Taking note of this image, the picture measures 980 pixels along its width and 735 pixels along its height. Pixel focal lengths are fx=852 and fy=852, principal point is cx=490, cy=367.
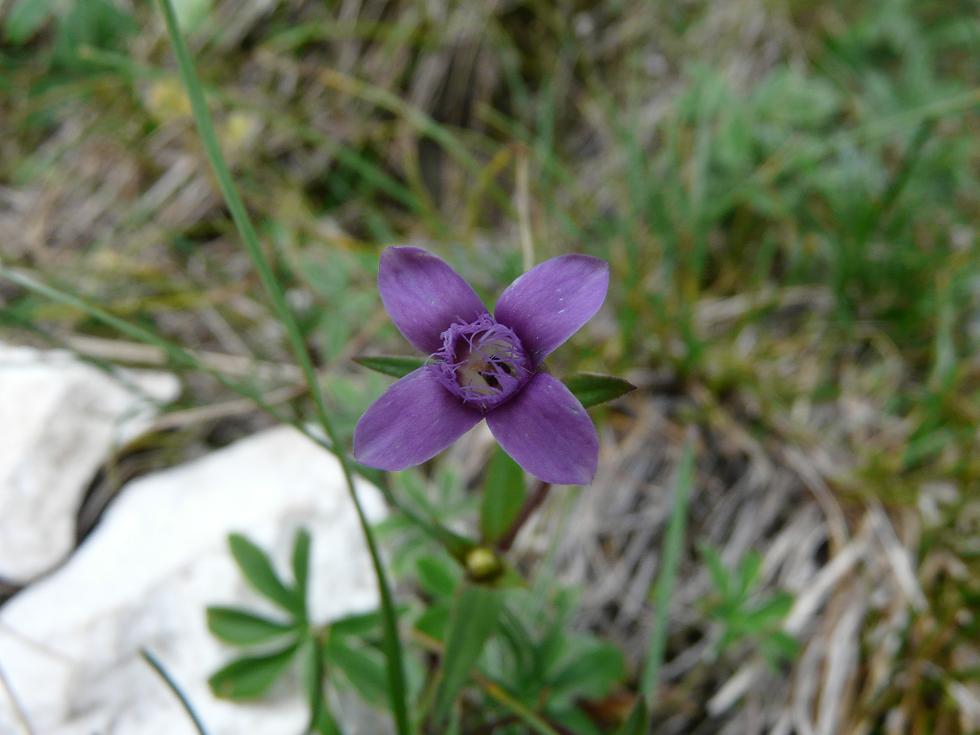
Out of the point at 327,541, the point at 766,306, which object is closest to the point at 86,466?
the point at 327,541

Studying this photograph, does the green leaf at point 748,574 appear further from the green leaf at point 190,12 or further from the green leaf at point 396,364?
the green leaf at point 190,12

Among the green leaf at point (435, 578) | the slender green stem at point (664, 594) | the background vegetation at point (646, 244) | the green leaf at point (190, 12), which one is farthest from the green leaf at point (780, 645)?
the green leaf at point (190, 12)

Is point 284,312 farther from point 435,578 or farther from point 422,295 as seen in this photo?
point 435,578

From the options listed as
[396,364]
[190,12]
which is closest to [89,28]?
[190,12]

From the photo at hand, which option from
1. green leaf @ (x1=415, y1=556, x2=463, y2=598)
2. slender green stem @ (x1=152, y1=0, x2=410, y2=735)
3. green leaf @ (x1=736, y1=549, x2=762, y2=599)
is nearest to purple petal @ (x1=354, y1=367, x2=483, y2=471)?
slender green stem @ (x1=152, y1=0, x2=410, y2=735)

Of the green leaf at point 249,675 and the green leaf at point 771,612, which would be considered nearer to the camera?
the green leaf at point 249,675

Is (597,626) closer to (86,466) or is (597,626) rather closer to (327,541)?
(327,541)
